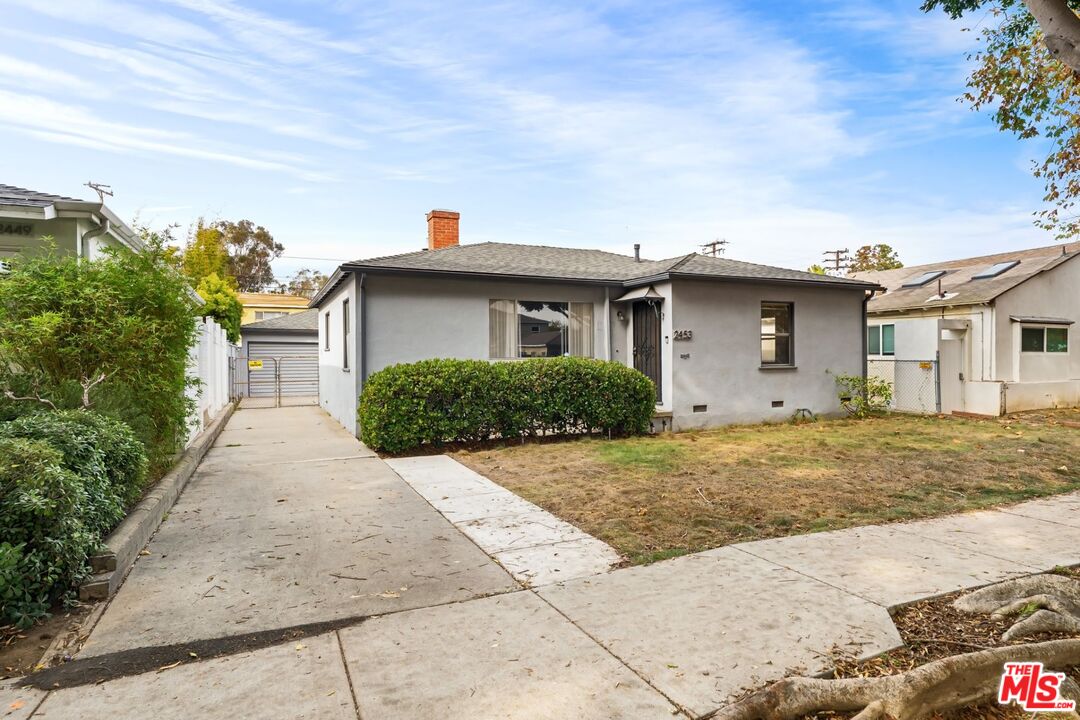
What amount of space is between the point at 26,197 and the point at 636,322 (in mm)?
10131

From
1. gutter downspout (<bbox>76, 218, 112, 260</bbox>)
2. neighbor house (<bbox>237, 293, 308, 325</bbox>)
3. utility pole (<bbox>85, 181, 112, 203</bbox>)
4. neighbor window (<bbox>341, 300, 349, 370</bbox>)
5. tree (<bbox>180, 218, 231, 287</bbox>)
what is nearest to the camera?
gutter downspout (<bbox>76, 218, 112, 260</bbox>)

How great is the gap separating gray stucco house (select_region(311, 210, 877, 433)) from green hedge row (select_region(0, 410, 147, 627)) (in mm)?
6203

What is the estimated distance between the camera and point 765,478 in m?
6.95

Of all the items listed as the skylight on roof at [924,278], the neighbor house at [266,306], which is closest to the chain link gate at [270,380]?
the neighbor house at [266,306]

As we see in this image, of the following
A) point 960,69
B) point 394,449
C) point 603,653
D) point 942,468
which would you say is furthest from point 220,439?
point 960,69

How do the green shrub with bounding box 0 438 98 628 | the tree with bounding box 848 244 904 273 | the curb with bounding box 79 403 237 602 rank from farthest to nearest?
the tree with bounding box 848 244 904 273 < the curb with bounding box 79 403 237 602 < the green shrub with bounding box 0 438 98 628

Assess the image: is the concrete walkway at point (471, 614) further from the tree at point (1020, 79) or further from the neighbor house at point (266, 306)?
the neighbor house at point (266, 306)

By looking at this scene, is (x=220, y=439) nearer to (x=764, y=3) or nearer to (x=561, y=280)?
(x=561, y=280)

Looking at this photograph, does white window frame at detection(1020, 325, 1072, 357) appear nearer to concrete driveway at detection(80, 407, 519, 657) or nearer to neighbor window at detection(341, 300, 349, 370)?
concrete driveway at detection(80, 407, 519, 657)

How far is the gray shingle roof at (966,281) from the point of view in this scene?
49.2 ft

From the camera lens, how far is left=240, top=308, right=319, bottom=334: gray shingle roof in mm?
22766

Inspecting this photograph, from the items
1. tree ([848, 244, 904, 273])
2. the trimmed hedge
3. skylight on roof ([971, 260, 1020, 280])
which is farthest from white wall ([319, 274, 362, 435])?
tree ([848, 244, 904, 273])

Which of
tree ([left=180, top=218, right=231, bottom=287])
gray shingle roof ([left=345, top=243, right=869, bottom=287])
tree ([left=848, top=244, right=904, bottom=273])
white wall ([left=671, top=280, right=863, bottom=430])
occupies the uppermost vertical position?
tree ([left=848, top=244, right=904, bottom=273])

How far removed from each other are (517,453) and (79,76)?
1031 centimetres
